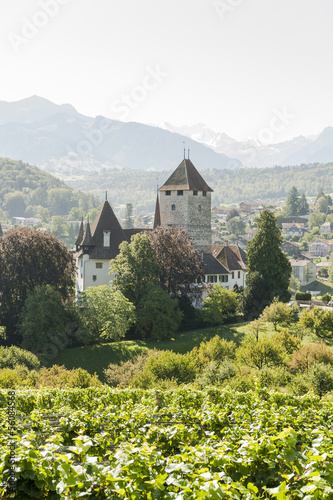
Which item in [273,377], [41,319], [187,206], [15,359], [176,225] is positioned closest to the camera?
[273,377]

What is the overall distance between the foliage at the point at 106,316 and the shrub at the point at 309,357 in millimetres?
16002

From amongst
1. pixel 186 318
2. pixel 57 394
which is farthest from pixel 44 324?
pixel 57 394

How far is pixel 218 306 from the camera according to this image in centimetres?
4691

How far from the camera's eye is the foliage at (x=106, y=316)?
41.3 meters

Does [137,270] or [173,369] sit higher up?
[137,270]

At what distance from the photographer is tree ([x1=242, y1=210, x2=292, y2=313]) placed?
1914 inches

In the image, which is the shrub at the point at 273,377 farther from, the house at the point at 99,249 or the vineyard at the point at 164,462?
the house at the point at 99,249

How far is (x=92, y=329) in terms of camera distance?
1645 inches

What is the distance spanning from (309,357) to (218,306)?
18.2m

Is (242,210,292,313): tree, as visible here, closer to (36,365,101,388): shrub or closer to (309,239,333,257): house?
(36,365,101,388): shrub

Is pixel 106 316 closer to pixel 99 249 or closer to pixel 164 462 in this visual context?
pixel 99 249

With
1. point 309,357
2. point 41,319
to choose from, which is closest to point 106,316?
point 41,319

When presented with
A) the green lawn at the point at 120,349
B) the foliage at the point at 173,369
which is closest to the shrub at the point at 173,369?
the foliage at the point at 173,369

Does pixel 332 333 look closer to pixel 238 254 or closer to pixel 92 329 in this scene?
pixel 92 329
